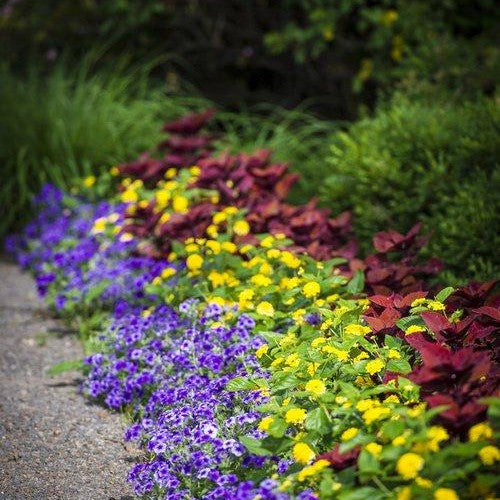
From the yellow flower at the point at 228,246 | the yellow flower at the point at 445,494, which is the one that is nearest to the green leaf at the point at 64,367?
the yellow flower at the point at 228,246

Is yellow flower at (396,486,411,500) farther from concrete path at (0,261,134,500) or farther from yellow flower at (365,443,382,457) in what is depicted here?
concrete path at (0,261,134,500)

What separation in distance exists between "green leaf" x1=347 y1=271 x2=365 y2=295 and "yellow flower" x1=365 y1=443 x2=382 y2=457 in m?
1.07

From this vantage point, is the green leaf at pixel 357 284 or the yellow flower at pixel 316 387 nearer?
the yellow flower at pixel 316 387

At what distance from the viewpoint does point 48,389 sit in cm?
347

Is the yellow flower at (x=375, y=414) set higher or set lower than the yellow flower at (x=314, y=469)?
higher

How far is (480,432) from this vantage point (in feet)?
6.66

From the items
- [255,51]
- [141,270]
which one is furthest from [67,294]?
[255,51]

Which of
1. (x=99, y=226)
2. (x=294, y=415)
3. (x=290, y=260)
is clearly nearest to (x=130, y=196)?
(x=99, y=226)

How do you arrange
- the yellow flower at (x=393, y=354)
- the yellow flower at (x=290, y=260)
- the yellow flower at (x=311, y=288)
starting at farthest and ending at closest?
the yellow flower at (x=290, y=260)
the yellow flower at (x=311, y=288)
the yellow flower at (x=393, y=354)

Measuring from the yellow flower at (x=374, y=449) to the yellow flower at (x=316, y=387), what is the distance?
294 millimetres

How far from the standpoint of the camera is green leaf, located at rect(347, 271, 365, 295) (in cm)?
310

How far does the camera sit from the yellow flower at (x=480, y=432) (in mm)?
2023

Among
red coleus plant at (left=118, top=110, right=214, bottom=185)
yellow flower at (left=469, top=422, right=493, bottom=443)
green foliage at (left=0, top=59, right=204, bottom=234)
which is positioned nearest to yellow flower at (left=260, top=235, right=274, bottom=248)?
red coleus plant at (left=118, top=110, right=214, bottom=185)

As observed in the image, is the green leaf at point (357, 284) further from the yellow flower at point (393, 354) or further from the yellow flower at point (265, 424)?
the yellow flower at point (265, 424)
